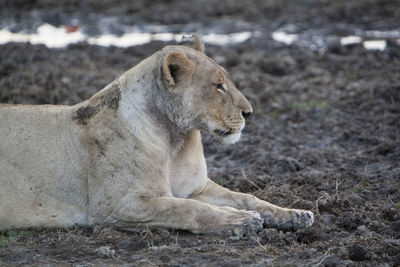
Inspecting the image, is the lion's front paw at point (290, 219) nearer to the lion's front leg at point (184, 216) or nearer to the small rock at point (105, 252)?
the lion's front leg at point (184, 216)

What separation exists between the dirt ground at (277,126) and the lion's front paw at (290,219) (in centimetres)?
9

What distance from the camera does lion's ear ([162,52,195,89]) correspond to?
5.16m

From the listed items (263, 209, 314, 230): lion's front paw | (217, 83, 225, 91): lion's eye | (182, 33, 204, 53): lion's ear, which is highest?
A: (182, 33, 204, 53): lion's ear

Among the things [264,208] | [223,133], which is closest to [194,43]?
[223,133]

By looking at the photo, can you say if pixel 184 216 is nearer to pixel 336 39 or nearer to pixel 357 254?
pixel 357 254

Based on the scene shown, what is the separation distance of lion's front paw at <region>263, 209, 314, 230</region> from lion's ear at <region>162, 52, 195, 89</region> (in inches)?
50.5

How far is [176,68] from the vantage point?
5223 millimetres

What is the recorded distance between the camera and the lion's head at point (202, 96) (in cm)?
524

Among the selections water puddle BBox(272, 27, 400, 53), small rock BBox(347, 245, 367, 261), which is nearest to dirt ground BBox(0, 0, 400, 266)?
small rock BBox(347, 245, 367, 261)

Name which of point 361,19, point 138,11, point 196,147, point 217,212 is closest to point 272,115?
point 196,147

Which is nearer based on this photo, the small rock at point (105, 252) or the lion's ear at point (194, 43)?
the small rock at point (105, 252)

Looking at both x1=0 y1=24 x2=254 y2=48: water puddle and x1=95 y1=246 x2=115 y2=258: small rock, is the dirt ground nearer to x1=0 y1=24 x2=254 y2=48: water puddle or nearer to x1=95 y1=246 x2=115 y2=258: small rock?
x1=95 y1=246 x2=115 y2=258: small rock

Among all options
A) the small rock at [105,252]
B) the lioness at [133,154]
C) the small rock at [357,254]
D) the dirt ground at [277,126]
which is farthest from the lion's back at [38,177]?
the small rock at [357,254]

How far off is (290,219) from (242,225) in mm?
441
